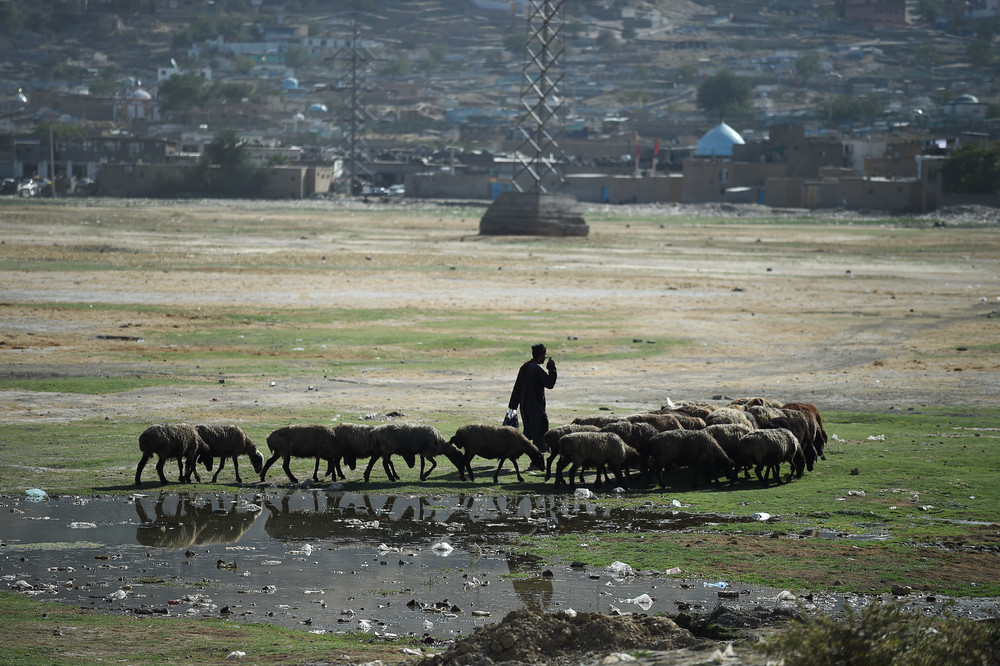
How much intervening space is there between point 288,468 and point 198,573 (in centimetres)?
361

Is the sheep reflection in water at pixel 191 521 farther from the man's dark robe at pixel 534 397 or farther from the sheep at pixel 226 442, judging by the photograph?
Result: the man's dark robe at pixel 534 397

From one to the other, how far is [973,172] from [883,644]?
78716 millimetres

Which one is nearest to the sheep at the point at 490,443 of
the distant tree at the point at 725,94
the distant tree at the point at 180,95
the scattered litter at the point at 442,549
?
the scattered litter at the point at 442,549

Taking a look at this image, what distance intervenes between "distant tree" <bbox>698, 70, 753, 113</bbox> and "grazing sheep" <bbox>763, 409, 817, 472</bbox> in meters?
168

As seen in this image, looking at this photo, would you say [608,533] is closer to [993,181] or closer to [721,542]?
[721,542]

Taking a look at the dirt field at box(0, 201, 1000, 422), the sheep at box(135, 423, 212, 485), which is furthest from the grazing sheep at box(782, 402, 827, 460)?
→ the sheep at box(135, 423, 212, 485)

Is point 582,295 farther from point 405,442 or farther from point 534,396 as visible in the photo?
point 405,442

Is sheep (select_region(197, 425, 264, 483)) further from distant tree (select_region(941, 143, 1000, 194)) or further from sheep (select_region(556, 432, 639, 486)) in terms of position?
distant tree (select_region(941, 143, 1000, 194))

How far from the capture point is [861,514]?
1203 cm

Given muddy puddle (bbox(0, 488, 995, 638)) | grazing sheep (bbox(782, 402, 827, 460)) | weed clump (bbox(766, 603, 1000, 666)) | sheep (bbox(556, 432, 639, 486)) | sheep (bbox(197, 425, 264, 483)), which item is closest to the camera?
weed clump (bbox(766, 603, 1000, 666))

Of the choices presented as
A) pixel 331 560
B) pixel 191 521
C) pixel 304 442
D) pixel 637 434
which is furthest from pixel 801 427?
pixel 191 521

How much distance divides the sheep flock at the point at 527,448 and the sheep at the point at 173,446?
0.01 metres

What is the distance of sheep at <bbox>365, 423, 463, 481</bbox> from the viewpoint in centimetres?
1362

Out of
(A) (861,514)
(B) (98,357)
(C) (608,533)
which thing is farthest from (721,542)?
(B) (98,357)
